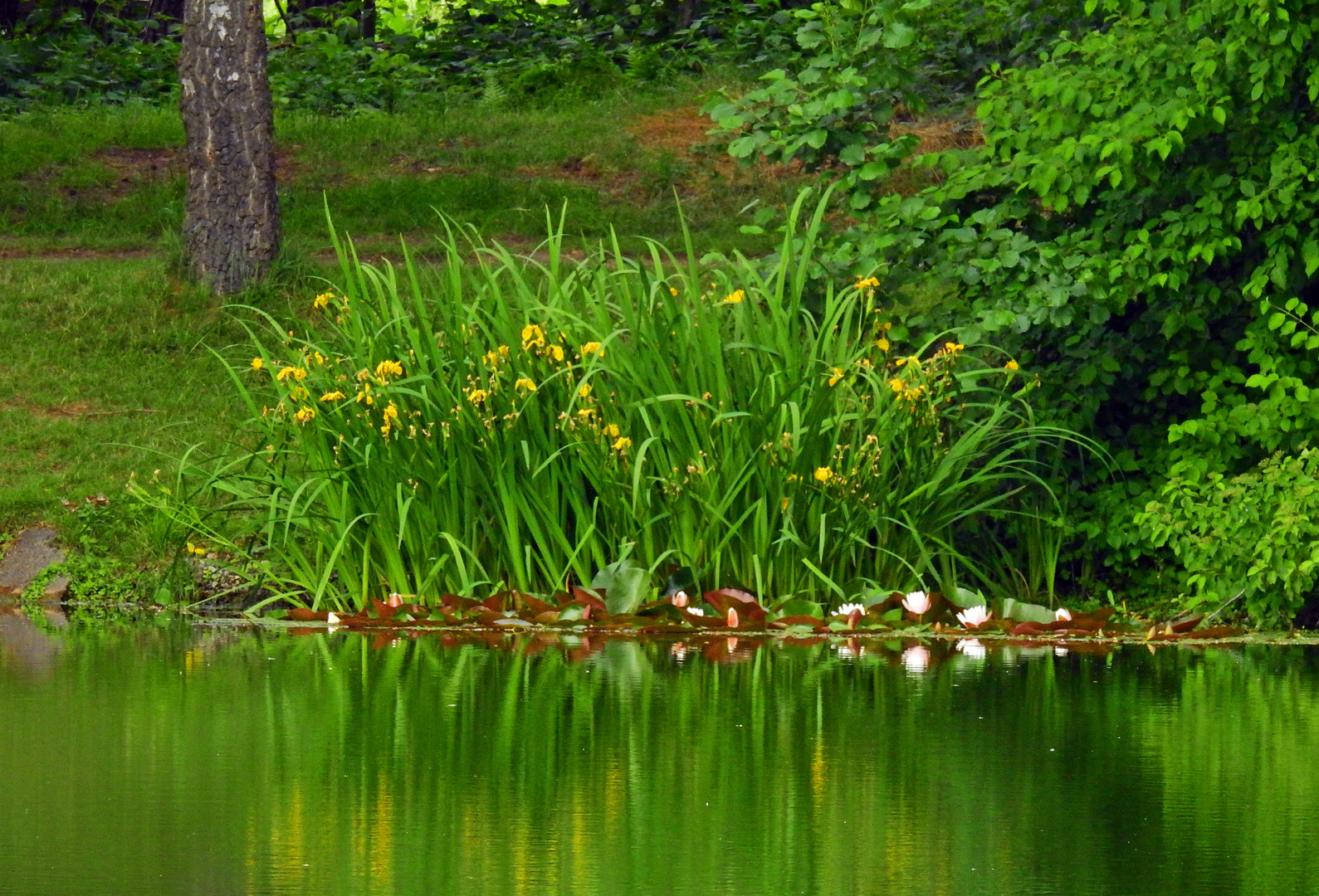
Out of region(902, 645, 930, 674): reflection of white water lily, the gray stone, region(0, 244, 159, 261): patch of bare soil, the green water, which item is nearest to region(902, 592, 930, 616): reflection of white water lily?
region(902, 645, 930, 674): reflection of white water lily

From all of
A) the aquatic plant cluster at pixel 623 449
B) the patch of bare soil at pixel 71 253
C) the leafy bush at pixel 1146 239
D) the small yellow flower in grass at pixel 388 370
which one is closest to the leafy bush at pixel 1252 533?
the leafy bush at pixel 1146 239

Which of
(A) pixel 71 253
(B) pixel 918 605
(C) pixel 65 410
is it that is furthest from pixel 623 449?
(A) pixel 71 253

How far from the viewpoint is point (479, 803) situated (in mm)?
4555

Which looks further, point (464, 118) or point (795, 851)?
point (464, 118)

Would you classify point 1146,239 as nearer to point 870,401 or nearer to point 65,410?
point 870,401

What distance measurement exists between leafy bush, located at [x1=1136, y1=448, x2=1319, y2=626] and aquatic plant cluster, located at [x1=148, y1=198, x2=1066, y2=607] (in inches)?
26.8

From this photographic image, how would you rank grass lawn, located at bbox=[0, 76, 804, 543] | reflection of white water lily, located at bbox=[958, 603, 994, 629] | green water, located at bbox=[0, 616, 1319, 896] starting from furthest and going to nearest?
grass lawn, located at bbox=[0, 76, 804, 543] < reflection of white water lily, located at bbox=[958, 603, 994, 629] < green water, located at bbox=[0, 616, 1319, 896]

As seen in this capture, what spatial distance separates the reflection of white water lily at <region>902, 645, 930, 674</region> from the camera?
268 inches

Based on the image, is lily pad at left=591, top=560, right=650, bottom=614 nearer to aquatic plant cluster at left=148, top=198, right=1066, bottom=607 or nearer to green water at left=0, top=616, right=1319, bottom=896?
aquatic plant cluster at left=148, top=198, right=1066, bottom=607

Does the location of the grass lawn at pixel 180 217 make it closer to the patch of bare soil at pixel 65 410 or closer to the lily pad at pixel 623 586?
the patch of bare soil at pixel 65 410

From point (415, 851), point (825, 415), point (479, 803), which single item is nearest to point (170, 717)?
point (479, 803)

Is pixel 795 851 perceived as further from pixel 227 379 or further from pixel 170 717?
pixel 227 379

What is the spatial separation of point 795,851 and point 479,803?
32.3 inches

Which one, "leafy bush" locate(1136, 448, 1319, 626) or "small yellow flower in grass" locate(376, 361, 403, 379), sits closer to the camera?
"leafy bush" locate(1136, 448, 1319, 626)
